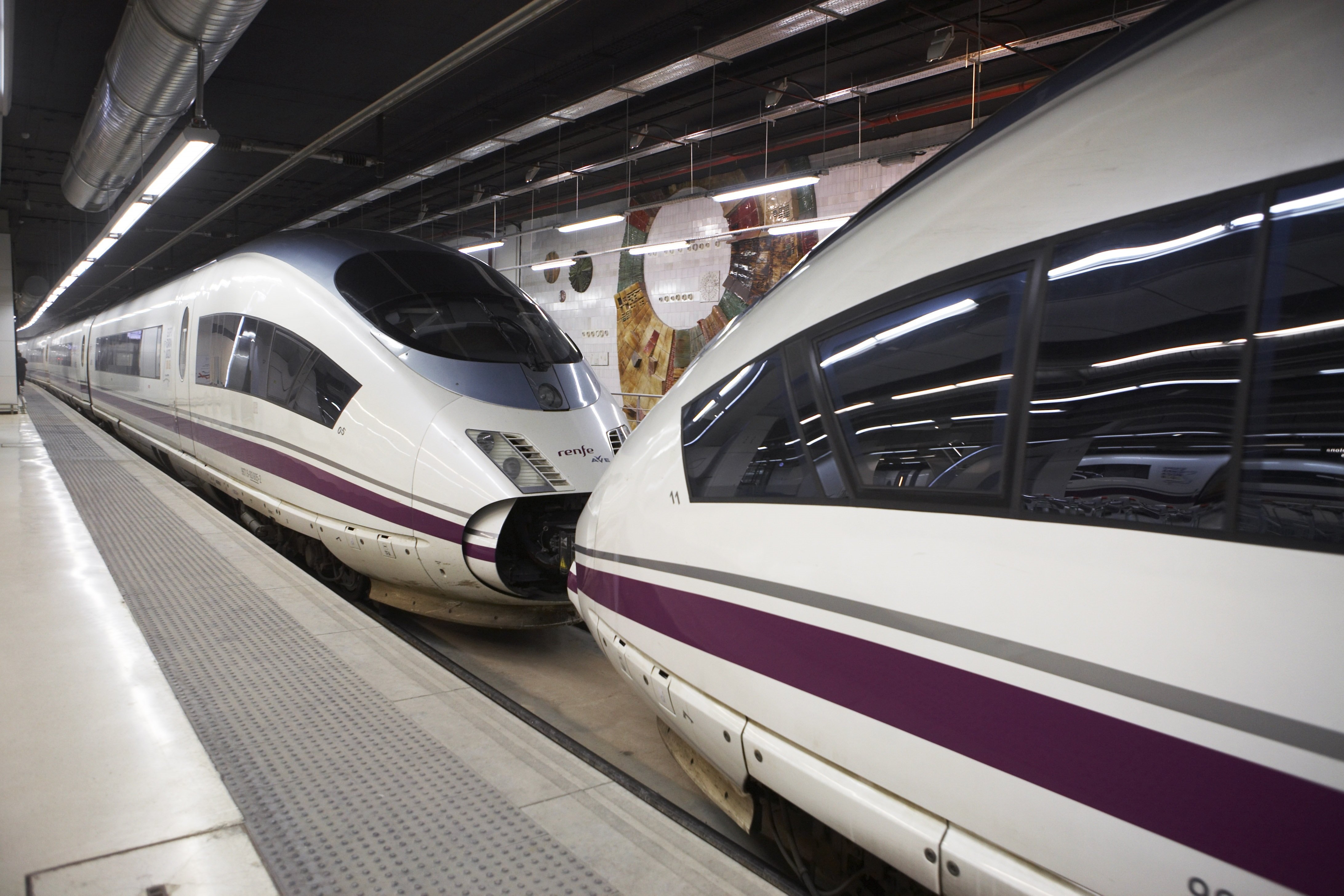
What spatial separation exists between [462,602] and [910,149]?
331 inches

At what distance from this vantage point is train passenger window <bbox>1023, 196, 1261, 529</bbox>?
147 cm

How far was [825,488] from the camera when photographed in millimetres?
2139

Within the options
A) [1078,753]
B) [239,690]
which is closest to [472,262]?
[239,690]

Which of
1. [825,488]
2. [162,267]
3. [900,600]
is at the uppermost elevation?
[162,267]

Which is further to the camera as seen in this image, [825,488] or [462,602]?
[462,602]

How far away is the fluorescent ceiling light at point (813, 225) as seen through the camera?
8509mm

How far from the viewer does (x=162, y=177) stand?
7578 mm

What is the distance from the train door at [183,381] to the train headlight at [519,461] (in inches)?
172

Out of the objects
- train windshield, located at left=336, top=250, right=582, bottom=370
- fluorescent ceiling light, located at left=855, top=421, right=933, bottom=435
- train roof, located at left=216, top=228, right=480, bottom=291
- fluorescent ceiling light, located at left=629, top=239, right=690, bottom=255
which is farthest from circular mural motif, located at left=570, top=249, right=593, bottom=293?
fluorescent ceiling light, located at left=855, top=421, right=933, bottom=435

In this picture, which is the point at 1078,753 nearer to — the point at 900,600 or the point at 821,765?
the point at 900,600

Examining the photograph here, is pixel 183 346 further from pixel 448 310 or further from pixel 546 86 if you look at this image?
pixel 546 86

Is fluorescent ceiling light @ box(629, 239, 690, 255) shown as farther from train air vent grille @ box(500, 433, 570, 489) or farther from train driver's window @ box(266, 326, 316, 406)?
train air vent grille @ box(500, 433, 570, 489)

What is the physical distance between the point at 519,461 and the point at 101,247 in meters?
11.6

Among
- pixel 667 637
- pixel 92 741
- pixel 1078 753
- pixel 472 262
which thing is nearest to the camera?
pixel 1078 753
